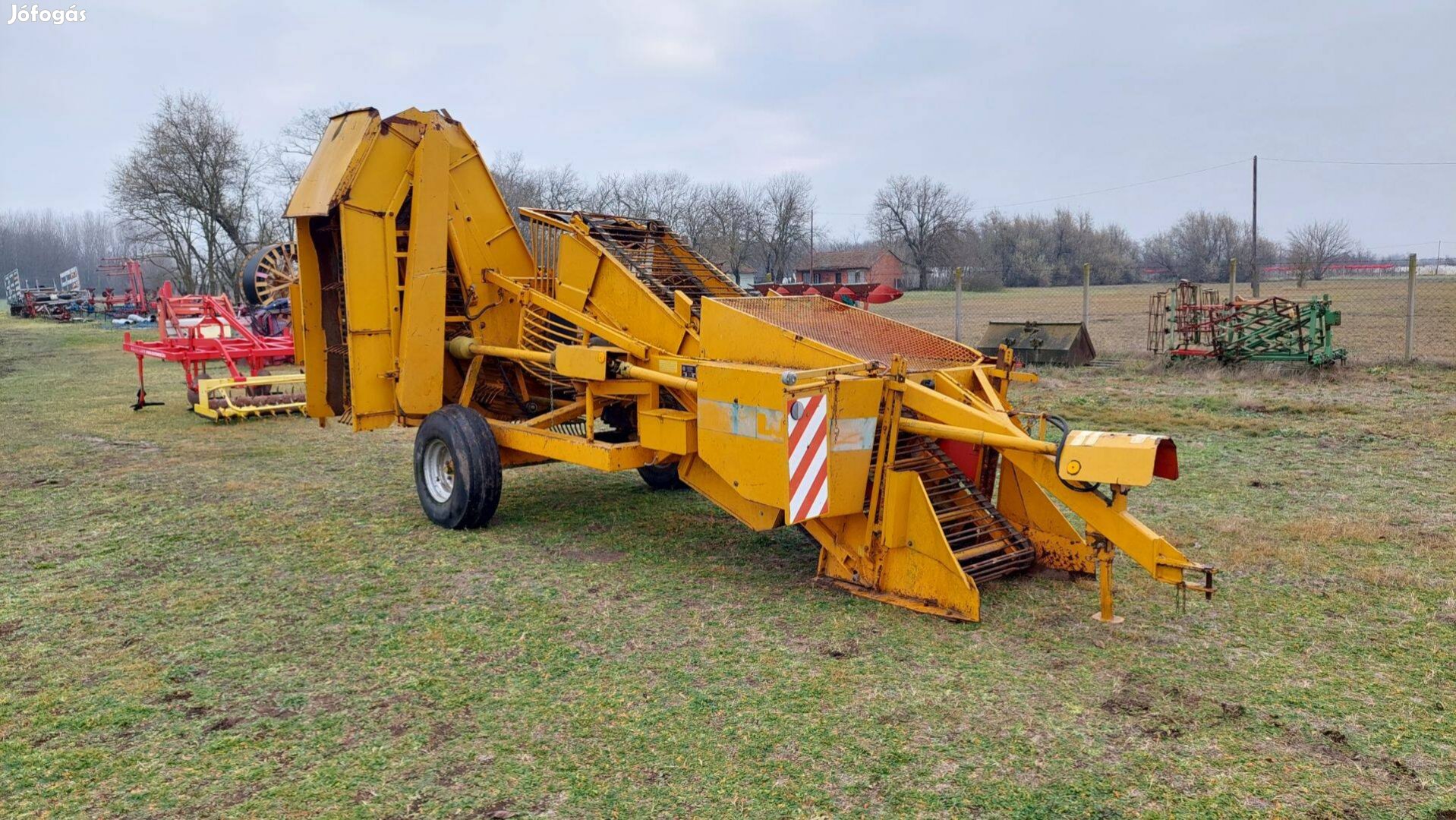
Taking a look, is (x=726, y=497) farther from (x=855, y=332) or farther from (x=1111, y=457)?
(x=1111, y=457)

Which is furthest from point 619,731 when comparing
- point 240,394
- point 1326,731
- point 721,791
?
point 240,394

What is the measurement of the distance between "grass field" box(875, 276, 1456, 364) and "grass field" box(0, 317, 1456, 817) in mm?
10857

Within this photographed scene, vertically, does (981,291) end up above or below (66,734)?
above

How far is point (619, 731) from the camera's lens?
12.2 feet

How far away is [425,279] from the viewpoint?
679cm

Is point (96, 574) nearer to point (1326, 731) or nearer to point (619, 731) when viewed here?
point (619, 731)

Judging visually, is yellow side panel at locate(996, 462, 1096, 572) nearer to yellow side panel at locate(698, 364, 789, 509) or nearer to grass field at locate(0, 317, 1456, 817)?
grass field at locate(0, 317, 1456, 817)

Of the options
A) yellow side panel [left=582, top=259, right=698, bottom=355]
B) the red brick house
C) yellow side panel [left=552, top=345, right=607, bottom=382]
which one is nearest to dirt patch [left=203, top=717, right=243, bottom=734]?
yellow side panel [left=552, top=345, right=607, bottom=382]

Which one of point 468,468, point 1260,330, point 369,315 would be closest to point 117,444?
point 369,315

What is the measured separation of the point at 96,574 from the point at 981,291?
2935 cm

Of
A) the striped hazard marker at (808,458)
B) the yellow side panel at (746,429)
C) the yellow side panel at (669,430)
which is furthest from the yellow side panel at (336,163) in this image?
the striped hazard marker at (808,458)

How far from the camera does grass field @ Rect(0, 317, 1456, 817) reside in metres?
3.32

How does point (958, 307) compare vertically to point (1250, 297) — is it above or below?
below

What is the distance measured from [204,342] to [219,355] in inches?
9.3
